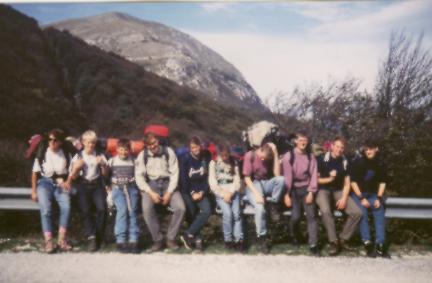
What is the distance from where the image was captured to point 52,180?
5582 millimetres

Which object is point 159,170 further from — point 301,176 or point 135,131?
point 135,131

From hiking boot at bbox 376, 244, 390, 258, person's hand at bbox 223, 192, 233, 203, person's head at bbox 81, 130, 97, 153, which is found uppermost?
person's head at bbox 81, 130, 97, 153

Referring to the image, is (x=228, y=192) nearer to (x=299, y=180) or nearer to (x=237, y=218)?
(x=237, y=218)

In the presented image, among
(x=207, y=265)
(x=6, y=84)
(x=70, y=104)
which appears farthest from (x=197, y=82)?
(x=207, y=265)

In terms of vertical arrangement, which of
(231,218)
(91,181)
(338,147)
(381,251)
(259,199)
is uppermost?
(338,147)

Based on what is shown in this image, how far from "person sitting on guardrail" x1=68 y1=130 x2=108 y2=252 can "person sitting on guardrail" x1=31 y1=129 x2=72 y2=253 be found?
0.45 feet

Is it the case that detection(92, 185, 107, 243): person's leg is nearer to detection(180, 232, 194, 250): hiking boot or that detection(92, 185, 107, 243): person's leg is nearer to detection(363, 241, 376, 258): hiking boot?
detection(180, 232, 194, 250): hiking boot

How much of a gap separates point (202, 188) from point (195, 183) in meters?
0.11

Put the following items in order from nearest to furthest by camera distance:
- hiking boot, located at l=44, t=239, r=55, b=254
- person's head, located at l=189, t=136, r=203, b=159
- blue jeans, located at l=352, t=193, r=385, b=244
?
hiking boot, located at l=44, t=239, r=55, b=254, blue jeans, located at l=352, t=193, r=385, b=244, person's head, located at l=189, t=136, r=203, b=159

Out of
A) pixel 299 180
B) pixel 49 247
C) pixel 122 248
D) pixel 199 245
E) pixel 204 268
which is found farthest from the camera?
pixel 299 180

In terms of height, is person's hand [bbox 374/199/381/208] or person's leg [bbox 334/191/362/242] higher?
person's hand [bbox 374/199/381/208]

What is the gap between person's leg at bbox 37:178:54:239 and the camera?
17.5 feet

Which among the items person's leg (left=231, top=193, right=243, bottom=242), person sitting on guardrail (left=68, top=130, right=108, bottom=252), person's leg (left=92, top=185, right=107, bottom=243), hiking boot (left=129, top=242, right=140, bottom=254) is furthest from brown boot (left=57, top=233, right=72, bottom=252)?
person's leg (left=231, top=193, right=243, bottom=242)

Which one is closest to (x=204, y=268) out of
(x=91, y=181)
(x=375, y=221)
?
(x=91, y=181)
